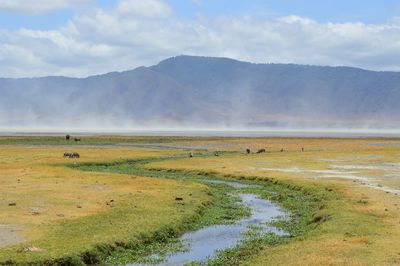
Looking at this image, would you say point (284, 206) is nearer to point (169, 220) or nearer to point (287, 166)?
point (169, 220)

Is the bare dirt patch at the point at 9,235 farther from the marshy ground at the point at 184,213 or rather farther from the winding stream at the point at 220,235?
the winding stream at the point at 220,235

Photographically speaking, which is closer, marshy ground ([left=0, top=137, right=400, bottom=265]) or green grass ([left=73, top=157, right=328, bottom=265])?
marshy ground ([left=0, top=137, right=400, bottom=265])

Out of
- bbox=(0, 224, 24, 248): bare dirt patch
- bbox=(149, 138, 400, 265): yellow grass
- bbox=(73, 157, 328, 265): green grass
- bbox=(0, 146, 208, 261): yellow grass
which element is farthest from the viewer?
bbox=(0, 146, 208, 261): yellow grass

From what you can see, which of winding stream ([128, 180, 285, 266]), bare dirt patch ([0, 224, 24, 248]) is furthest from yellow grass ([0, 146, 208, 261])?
winding stream ([128, 180, 285, 266])

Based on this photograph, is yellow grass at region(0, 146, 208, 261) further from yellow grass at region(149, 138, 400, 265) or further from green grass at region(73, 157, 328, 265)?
yellow grass at region(149, 138, 400, 265)

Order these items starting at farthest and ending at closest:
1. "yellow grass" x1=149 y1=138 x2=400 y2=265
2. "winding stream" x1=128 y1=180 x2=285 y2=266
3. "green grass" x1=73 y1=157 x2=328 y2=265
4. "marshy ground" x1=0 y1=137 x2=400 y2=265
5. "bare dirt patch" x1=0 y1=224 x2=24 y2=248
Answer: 1. "green grass" x1=73 y1=157 x2=328 y2=265
2. "winding stream" x1=128 y1=180 x2=285 y2=266
3. "bare dirt patch" x1=0 y1=224 x2=24 y2=248
4. "marshy ground" x1=0 y1=137 x2=400 y2=265
5. "yellow grass" x1=149 y1=138 x2=400 y2=265

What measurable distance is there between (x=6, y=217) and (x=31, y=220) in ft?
5.37

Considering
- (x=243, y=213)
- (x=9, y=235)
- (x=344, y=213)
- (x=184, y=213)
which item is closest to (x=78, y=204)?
(x=184, y=213)

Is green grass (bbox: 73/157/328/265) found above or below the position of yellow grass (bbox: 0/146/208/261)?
below

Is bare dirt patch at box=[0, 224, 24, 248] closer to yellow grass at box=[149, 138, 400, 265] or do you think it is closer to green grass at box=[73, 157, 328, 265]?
green grass at box=[73, 157, 328, 265]

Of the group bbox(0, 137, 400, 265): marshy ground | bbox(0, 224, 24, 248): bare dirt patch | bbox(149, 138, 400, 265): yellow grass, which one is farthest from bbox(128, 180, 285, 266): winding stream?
bbox(0, 224, 24, 248): bare dirt patch

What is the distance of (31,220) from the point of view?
2973cm

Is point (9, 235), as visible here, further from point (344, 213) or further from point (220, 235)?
point (344, 213)

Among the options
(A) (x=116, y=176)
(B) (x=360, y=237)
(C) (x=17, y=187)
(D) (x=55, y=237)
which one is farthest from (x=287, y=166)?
(D) (x=55, y=237)
